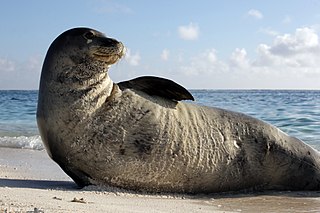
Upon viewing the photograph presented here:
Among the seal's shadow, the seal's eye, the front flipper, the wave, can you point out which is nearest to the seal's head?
the seal's eye

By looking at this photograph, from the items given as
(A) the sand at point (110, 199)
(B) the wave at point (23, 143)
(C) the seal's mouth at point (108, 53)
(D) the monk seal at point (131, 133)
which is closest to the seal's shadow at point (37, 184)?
(A) the sand at point (110, 199)

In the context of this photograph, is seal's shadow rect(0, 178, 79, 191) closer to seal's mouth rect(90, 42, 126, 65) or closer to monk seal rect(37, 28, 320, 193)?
monk seal rect(37, 28, 320, 193)

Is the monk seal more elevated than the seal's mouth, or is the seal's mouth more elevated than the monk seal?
the seal's mouth

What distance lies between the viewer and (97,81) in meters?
4.91

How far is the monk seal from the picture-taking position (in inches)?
186

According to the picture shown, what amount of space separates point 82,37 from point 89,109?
62 cm

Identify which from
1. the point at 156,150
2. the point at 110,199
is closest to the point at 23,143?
the point at 156,150

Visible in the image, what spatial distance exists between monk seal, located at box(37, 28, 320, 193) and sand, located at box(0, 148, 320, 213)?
0.47 ft

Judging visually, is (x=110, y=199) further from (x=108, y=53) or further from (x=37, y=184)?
(x=108, y=53)

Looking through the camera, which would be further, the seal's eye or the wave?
the wave

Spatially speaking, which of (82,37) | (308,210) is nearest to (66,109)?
(82,37)

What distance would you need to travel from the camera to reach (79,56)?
4.87 meters

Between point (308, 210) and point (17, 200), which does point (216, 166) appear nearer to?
point (308, 210)

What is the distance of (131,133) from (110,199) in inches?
27.4
